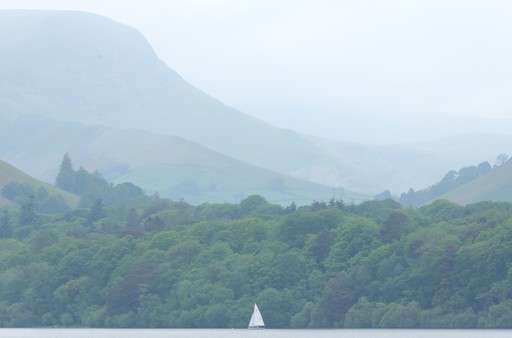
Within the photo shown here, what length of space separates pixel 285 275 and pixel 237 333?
1902cm

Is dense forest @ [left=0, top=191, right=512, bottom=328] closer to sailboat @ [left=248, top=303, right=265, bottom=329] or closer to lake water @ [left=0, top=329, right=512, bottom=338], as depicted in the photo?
sailboat @ [left=248, top=303, right=265, bottom=329]

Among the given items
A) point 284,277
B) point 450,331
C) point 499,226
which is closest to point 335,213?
point 284,277

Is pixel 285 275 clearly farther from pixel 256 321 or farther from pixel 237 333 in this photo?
pixel 237 333

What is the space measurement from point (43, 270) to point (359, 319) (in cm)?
5497

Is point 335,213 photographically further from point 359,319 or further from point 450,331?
point 450,331

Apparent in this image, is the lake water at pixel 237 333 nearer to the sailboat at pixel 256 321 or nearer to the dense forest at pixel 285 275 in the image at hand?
the sailboat at pixel 256 321

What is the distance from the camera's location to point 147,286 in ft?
541

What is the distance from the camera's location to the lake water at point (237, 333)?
407 ft

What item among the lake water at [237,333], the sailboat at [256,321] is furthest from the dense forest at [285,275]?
the lake water at [237,333]

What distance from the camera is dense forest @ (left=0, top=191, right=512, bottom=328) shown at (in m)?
139

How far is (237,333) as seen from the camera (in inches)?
5541

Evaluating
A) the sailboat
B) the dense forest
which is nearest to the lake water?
the sailboat

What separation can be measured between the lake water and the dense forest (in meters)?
5.28

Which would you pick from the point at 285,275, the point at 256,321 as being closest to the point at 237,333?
the point at 256,321
